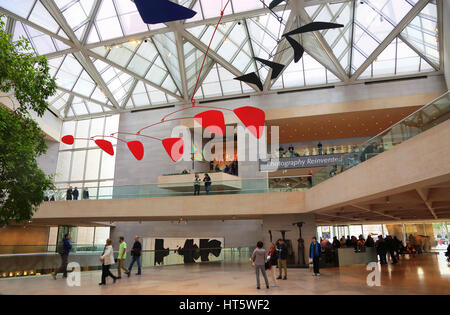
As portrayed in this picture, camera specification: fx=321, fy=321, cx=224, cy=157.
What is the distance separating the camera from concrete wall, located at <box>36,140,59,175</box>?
34375mm

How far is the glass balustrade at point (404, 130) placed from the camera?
7.89m

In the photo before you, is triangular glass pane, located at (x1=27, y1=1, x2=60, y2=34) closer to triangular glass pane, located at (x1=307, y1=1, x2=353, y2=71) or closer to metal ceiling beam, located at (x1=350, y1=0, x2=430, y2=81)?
triangular glass pane, located at (x1=307, y1=1, x2=353, y2=71)

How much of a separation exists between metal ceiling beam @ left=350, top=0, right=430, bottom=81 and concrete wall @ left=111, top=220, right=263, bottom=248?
624 inches

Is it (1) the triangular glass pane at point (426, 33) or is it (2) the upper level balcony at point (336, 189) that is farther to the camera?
(1) the triangular glass pane at point (426, 33)

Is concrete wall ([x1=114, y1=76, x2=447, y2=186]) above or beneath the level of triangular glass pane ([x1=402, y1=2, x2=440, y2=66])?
beneath

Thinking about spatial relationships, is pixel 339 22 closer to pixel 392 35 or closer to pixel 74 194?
pixel 392 35

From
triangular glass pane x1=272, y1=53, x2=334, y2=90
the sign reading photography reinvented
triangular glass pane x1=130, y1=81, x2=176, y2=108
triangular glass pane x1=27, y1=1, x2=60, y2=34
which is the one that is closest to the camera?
triangular glass pane x1=27, y1=1, x2=60, y2=34

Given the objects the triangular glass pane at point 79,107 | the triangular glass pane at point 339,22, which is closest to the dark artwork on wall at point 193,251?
the triangular glass pane at point 79,107

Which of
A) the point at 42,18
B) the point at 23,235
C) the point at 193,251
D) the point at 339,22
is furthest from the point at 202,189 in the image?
the point at 23,235

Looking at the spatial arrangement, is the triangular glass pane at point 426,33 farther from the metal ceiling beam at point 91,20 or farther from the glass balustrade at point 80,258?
the metal ceiling beam at point 91,20

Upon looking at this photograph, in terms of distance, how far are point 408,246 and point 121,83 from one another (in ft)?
106

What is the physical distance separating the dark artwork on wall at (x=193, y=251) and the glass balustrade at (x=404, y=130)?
11678mm

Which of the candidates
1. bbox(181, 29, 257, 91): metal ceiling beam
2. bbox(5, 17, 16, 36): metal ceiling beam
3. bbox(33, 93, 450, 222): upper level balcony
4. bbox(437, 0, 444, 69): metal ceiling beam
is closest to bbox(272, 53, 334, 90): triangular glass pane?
bbox(181, 29, 257, 91): metal ceiling beam
